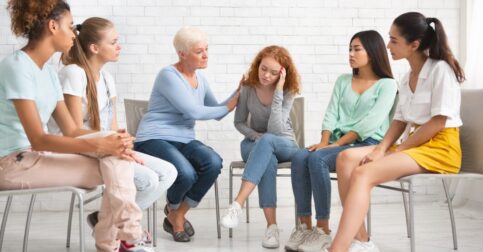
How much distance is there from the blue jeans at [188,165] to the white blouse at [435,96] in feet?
3.44

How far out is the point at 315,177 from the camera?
3.26 metres

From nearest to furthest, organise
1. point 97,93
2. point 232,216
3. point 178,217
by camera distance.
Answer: point 97,93, point 232,216, point 178,217

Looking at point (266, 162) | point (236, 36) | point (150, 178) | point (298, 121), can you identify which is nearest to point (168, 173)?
point (150, 178)

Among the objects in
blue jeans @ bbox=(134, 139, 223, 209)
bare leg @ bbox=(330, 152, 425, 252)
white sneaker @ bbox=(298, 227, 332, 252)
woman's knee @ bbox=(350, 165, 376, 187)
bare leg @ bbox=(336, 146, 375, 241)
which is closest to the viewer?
bare leg @ bbox=(330, 152, 425, 252)

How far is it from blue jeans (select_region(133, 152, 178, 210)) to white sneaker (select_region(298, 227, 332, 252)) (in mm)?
755

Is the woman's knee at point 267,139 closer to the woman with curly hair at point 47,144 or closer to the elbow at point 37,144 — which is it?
the woman with curly hair at point 47,144

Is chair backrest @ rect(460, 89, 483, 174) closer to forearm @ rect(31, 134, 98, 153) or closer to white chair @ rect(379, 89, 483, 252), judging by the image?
white chair @ rect(379, 89, 483, 252)

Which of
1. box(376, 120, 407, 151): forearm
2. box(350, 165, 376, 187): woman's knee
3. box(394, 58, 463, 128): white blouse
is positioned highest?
box(394, 58, 463, 128): white blouse

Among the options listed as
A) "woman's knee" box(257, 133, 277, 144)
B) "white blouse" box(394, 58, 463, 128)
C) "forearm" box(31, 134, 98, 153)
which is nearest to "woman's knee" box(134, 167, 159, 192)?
"forearm" box(31, 134, 98, 153)

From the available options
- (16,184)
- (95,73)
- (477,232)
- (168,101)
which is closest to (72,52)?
(95,73)

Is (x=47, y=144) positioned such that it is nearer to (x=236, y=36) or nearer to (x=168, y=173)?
(x=168, y=173)

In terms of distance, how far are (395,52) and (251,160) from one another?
87cm

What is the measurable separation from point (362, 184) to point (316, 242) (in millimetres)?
568

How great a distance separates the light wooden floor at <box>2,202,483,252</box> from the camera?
11.2 feet
